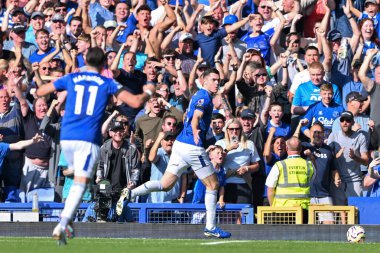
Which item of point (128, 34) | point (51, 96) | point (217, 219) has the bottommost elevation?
point (217, 219)

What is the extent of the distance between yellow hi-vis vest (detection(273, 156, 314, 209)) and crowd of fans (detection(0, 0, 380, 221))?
2.87 ft

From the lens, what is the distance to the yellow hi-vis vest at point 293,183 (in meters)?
16.7

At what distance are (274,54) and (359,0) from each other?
11.2 ft

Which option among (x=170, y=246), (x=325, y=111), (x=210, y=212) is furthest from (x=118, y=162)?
(x=170, y=246)

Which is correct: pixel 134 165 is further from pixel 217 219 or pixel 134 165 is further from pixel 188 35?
pixel 188 35

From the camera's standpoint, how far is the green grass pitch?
39.4ft

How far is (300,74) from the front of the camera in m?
19.9

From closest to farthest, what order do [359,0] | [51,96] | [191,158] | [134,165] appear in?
[191,158] < [134,165] < [51,96] < [359,0]

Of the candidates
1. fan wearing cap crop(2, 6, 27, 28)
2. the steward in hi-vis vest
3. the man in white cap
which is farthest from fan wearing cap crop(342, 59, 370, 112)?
fan wearing cap crop(2, 6, 27, 28)

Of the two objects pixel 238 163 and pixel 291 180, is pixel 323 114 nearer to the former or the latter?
pixel 238 163

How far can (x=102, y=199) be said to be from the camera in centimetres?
1594

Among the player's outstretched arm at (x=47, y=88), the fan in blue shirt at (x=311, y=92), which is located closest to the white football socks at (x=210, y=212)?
the player's outstretched arm at (x=47, y=88)

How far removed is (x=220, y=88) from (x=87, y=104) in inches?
286

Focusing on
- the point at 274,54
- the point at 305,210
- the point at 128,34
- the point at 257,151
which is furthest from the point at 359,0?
the point at 305,210
